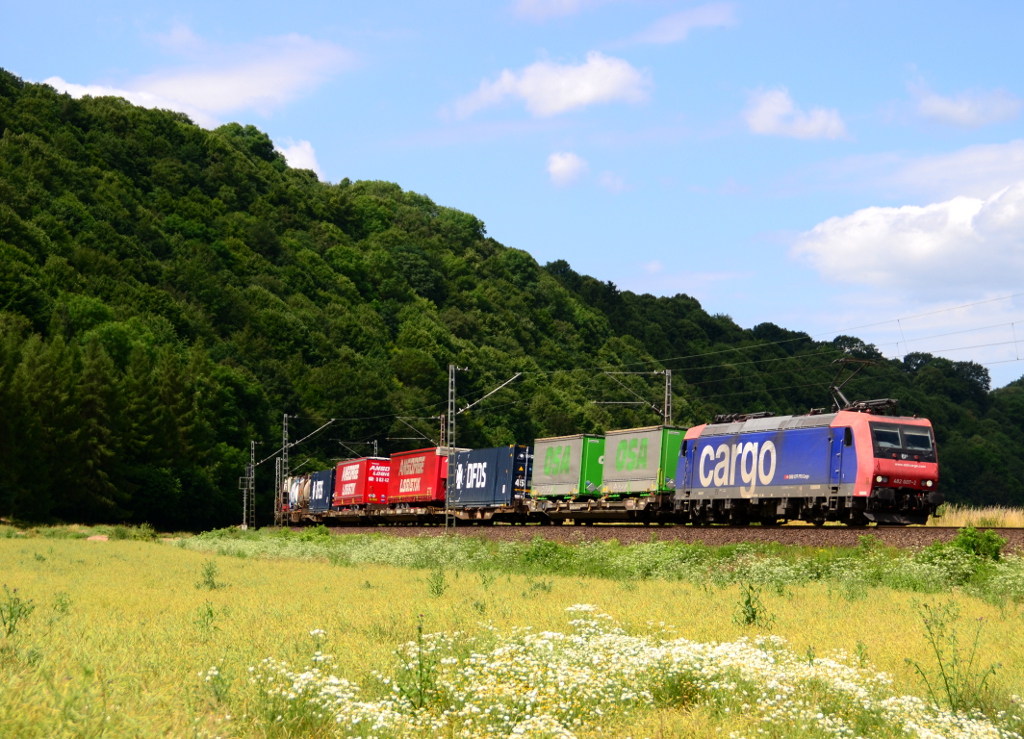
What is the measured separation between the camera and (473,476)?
52000 millimetres

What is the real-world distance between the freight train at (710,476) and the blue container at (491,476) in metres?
0.06

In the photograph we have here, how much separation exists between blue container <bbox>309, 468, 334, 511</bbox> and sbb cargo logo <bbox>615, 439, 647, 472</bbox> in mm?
35226

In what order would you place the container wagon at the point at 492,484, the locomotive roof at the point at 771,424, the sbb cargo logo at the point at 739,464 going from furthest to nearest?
the container wagon at the point at 492,484 < the sbb cargo logo at the point at 739,464 < the locomotive roof at the point at 771,424

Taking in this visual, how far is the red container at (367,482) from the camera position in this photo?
62.4m

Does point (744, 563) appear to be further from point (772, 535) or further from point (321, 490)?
point (321, 490)

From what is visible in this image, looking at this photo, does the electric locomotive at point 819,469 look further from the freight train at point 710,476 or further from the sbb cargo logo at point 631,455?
the sbb cargo logo at point 631,455

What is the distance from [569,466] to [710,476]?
916 centimetres

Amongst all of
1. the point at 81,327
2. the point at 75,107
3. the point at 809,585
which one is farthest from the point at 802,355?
the point at 809,585

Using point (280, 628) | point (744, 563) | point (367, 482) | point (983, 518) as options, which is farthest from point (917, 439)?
point (367, 482)

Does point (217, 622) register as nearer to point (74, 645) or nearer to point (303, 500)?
point (74, 645)

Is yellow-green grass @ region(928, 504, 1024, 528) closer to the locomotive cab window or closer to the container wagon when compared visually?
the locomotive cab window

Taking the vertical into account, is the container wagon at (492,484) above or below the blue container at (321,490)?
above

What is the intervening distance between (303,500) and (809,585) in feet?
206

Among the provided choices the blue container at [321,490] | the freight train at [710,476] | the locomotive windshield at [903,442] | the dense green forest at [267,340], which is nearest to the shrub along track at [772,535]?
the freight train at [710,476]
